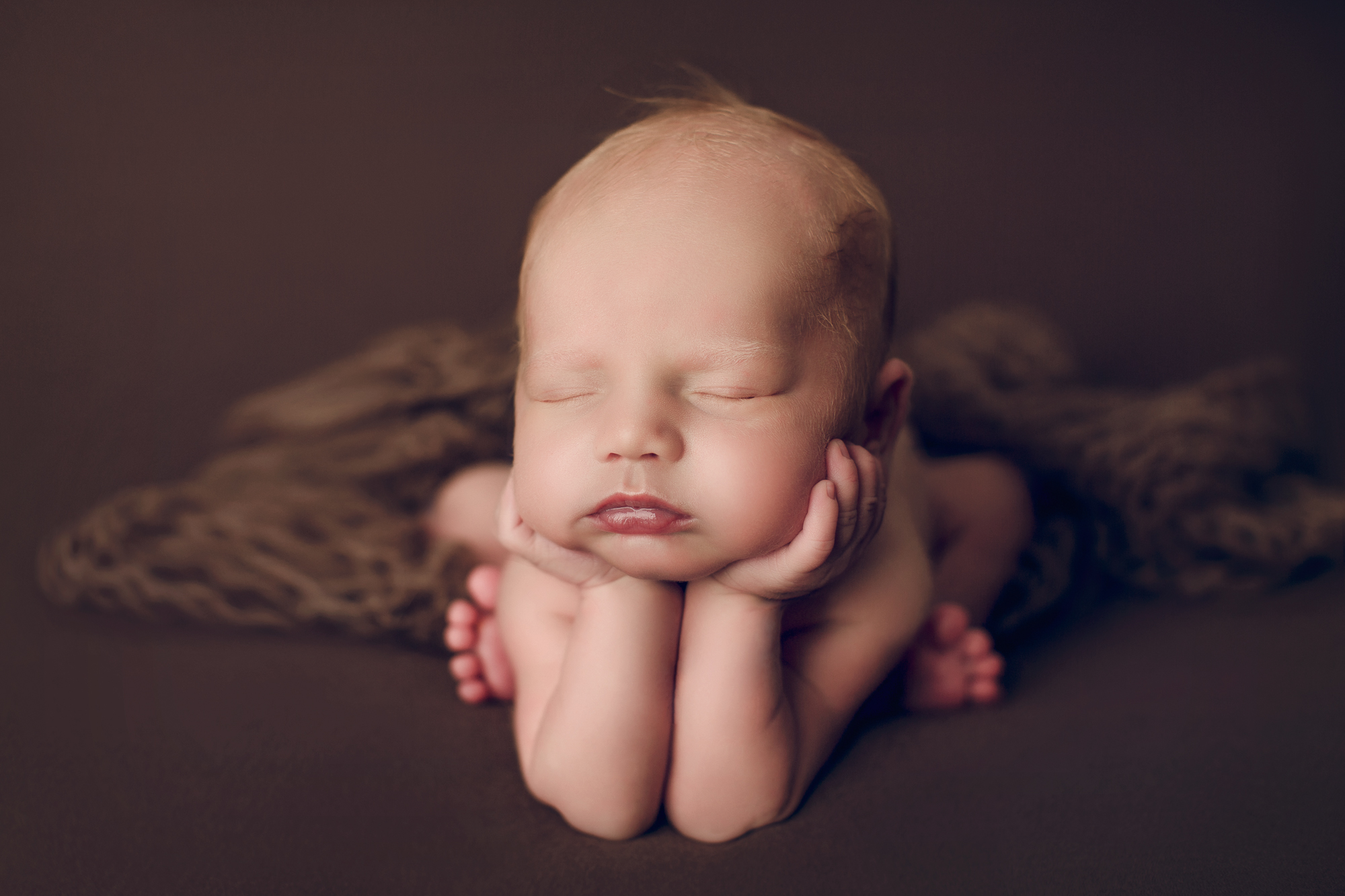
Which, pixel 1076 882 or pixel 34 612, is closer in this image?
pixel 1076 882

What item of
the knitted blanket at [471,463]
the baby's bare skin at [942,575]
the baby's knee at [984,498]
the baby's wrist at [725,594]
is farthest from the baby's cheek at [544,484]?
the baby's knee at [984,498]

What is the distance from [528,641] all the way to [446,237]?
0.96 metres

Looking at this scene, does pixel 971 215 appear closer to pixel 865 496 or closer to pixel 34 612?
pixel 865 496

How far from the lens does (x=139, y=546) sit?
121 cm

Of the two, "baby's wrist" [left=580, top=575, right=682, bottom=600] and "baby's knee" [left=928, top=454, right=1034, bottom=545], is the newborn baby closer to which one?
"baby's wrist" [left=580, top=575, right=682, bottom=600]

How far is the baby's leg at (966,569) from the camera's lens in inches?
39.9

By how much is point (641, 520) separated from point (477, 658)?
35cm

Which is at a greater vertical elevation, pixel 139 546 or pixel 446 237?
pixel 446 237

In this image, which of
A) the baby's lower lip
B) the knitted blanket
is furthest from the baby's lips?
the knitted blanket

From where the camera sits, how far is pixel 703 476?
0.74 metres

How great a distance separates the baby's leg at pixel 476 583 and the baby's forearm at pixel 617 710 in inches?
7.7

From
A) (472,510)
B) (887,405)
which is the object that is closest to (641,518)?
(887,405)

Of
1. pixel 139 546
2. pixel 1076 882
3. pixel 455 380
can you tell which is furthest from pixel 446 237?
pixel 1076 882

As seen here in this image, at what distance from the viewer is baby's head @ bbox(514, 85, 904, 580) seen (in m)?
0.74
